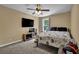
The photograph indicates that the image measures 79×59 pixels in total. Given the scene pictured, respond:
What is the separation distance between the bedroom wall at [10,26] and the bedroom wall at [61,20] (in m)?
2.01

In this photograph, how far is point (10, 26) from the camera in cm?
457

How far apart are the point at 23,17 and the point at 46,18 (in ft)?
5.42

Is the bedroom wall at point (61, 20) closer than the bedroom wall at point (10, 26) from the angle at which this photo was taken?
No

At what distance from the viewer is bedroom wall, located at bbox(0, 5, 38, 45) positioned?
4078 mm

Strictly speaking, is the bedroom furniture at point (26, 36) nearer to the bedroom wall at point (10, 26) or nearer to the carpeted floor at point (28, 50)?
the bedroom wall at point (10, 26)

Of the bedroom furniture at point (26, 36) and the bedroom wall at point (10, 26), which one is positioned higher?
the bedroom wall at point (10, 26)

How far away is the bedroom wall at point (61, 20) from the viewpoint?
Answer: 5414 millimetres

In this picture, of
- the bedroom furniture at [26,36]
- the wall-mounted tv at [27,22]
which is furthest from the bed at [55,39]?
the wall-mounted tv at [27,22]

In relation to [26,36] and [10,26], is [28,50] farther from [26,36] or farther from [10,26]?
[26,36]

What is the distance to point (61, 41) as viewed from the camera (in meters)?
3.12

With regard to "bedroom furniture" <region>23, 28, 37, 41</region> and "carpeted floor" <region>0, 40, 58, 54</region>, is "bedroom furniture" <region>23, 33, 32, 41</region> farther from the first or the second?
"carpeted floor" <region>0, 40, 58, 54</region>

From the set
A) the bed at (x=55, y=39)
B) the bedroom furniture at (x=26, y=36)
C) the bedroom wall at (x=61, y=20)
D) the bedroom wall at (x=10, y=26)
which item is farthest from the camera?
the bedroom furniture at (x=26, y=36)
